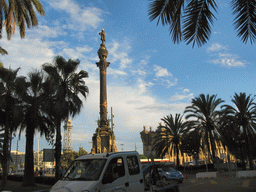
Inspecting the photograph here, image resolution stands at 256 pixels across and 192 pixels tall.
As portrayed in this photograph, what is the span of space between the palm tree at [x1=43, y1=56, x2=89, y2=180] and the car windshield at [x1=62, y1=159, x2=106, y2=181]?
41.7 feet

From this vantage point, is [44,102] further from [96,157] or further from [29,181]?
[96,157]

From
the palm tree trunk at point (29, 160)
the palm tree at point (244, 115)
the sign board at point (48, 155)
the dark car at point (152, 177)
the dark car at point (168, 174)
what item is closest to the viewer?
the dark car at point (152, 177)

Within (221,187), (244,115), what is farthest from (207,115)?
(221,187)

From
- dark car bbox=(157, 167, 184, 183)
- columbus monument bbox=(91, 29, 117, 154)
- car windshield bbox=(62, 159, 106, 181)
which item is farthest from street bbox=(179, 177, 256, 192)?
columbus monument bbox=(91, 29, 117, 154)

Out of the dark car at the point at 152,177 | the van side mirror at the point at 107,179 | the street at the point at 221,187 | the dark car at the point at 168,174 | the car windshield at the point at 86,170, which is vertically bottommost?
the street at the point at 221,187

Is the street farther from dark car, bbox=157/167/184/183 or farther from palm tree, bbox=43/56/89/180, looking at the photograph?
palm tree, bbox=43/56/89/180

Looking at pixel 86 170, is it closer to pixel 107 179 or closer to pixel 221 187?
pixel 107 179

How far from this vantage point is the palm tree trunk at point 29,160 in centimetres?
1884

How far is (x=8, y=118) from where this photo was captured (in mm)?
18266

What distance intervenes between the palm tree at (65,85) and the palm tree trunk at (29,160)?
2.66 metres

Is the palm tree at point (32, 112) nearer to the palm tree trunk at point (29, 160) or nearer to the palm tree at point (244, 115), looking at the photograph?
the palm tree trunk at point (29, 160)

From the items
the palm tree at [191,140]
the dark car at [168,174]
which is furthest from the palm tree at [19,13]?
the palm tree at [191,140]

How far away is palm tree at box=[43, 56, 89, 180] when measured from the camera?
755 inches

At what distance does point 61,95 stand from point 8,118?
4431 mm
